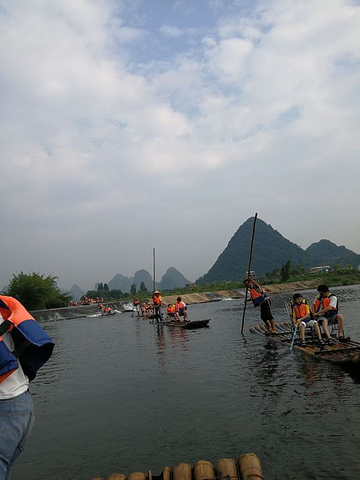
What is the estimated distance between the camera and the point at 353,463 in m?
5.42

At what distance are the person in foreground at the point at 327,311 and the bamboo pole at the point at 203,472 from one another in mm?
8213

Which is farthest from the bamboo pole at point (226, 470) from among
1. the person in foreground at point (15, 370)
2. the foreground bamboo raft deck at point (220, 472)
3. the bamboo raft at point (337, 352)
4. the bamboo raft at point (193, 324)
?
the bamboo raft at point (193, 324)

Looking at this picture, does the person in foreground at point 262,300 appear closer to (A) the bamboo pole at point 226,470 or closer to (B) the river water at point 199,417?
(B) the river water at point 199,417

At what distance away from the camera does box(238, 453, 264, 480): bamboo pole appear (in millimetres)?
3942

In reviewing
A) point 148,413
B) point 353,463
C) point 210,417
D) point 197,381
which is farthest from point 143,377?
point 353,463

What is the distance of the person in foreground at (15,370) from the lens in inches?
123

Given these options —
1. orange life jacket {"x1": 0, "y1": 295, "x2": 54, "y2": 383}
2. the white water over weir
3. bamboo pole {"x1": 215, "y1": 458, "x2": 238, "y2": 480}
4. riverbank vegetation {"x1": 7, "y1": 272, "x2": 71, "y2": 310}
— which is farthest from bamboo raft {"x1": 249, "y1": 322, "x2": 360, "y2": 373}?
riverbank vegetation {"x1": 7, "y1": 272, "x2": 71, "y2": 310}

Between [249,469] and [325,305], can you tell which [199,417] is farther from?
[325,305]

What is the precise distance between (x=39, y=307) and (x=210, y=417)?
60.1 m

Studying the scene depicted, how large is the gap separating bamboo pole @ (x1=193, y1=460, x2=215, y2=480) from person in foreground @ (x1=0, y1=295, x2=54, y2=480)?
1.87 metres

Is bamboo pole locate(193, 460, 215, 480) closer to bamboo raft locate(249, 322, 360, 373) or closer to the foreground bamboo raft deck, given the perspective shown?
the foreground bamboo raft deck

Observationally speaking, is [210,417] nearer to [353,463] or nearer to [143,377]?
[353,463]

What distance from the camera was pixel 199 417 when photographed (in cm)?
790

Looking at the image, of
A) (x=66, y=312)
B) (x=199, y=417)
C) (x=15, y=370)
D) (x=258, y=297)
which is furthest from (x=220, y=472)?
(x=66, y=312)
